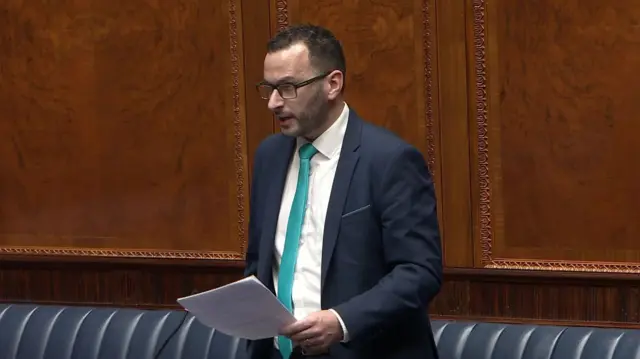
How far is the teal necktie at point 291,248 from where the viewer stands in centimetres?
271

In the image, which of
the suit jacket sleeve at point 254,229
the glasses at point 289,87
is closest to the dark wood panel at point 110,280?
the suit jacket sleeve at point 254,229

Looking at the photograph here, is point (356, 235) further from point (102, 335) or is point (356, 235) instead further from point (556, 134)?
point (102, 335)

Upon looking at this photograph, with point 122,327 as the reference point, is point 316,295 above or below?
above

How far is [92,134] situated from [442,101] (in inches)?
51.7

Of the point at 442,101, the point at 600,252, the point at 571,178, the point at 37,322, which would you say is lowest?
the point at 37,322

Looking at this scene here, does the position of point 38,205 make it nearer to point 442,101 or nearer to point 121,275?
point 121,275

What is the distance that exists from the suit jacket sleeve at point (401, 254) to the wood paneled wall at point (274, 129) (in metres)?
1.04

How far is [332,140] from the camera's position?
276cm

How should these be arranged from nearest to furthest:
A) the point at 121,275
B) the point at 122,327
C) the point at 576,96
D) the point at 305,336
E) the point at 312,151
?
the point at 305,336 < the point at 312,151 < the point at 576,96 < the point at 122,327 < the point at 121,275

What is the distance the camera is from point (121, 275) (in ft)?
13.9

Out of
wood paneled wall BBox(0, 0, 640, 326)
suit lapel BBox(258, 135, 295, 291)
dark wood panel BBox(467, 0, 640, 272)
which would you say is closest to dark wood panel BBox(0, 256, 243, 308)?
wood paneled wall BBox(0, 0, 640, 326)

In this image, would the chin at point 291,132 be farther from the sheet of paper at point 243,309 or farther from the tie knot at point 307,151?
the sheet of paper at point 243,309

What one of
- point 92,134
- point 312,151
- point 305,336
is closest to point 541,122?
point 312,151

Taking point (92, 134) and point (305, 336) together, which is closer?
point (305, 336)
